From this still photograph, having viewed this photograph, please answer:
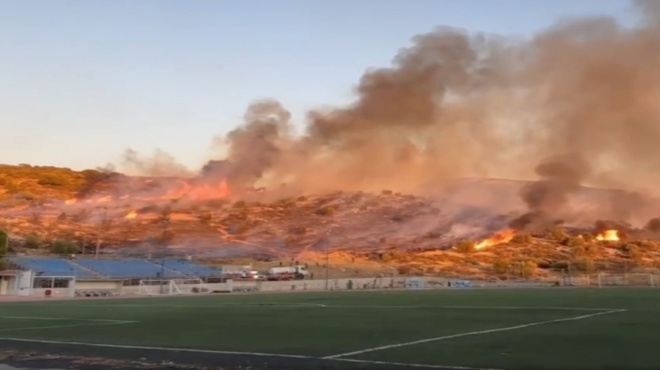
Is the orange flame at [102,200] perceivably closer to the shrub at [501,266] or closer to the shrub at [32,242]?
the shrub at [32,242]

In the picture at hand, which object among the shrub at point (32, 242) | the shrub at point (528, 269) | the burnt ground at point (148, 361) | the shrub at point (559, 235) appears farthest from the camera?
the shrub at point (559, 235)

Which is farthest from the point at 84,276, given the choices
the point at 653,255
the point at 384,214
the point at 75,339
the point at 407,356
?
the point at 653,255

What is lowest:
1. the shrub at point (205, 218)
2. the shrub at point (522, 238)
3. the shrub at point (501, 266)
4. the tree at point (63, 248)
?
the shrub at point (501, 266)

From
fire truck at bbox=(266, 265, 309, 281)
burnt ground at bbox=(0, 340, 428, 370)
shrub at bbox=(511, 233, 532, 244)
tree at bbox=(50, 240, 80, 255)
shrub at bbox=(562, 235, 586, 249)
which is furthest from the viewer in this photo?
shrub at bbox=(511, 233, 532, 244)

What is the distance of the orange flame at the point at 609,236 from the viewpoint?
566ft

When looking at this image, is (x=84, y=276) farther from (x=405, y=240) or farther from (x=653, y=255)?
(x=653, y=255)

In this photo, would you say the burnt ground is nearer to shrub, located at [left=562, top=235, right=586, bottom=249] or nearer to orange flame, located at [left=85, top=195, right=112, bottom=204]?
orange flame, located at [left=85, top=195, right=112, bottom=204]

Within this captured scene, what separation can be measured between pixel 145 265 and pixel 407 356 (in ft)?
354

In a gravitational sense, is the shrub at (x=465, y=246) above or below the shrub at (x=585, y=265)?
above

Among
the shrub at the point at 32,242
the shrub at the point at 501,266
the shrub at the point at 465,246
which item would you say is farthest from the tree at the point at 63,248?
the shrub at the point at 465,246

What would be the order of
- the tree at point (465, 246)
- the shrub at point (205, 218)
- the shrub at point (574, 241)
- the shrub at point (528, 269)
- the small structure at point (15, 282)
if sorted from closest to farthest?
the small structure at point (15, 282)
the shrub at point (528, 269)
the shrub at point (574, 241)
the tree at point (465, 246)
the shrub at point (205, 218)

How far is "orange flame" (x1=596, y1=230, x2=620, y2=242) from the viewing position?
173m

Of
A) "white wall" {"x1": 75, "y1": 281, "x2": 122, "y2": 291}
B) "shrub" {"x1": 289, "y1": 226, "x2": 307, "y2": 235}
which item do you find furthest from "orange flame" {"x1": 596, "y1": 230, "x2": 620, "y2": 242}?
"white wall" {"x1": 75, "y1": 281, "x2": 122, "y2": 291}

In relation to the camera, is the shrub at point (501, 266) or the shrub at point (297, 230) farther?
the shrub at point (297, 230)
